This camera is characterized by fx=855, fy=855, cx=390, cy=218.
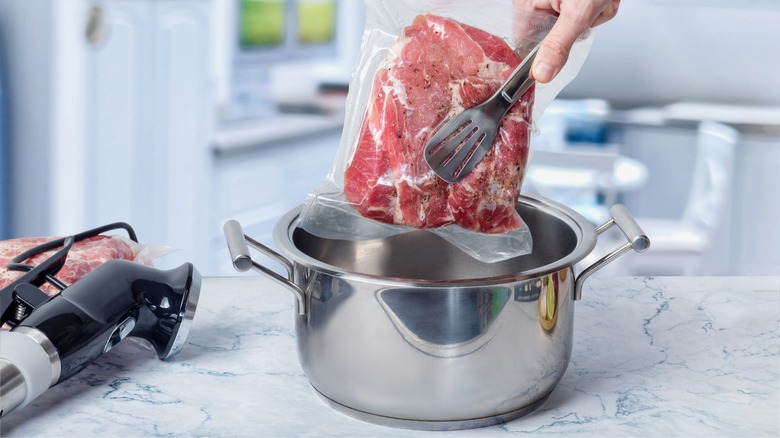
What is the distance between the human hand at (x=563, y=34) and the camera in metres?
0.85

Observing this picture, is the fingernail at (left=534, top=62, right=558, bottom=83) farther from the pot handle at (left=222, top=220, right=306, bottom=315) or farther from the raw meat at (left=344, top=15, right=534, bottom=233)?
the pot handle at (left=222, top=220, right=306, bottom=315)

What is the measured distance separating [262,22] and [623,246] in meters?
2.70

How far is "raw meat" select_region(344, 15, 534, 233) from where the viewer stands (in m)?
0.90

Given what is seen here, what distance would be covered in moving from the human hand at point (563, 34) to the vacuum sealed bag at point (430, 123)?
0.18 ft

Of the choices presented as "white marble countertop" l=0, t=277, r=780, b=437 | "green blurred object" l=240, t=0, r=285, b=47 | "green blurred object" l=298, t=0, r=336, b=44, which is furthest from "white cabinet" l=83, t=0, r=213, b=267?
"white marble countertop" l=0, t=277, r=780, b=437

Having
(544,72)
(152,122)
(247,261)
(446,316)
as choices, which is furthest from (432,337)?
(152,122)

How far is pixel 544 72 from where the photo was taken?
847 mm

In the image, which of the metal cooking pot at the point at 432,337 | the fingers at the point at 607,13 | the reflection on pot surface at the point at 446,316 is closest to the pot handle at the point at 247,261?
the metal cooking pot at the point at 432,337

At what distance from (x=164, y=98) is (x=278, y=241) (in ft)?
7.26

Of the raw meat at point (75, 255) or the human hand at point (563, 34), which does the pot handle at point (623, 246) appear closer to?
the human hand at point (563, 34)

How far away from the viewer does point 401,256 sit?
1.07 meters

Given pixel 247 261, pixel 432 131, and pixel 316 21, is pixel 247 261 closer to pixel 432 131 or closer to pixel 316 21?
pixel 432 131

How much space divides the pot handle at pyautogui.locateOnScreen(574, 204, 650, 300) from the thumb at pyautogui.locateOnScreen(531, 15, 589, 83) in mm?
171

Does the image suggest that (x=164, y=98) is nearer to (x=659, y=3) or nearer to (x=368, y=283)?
(x=659, y=3)
